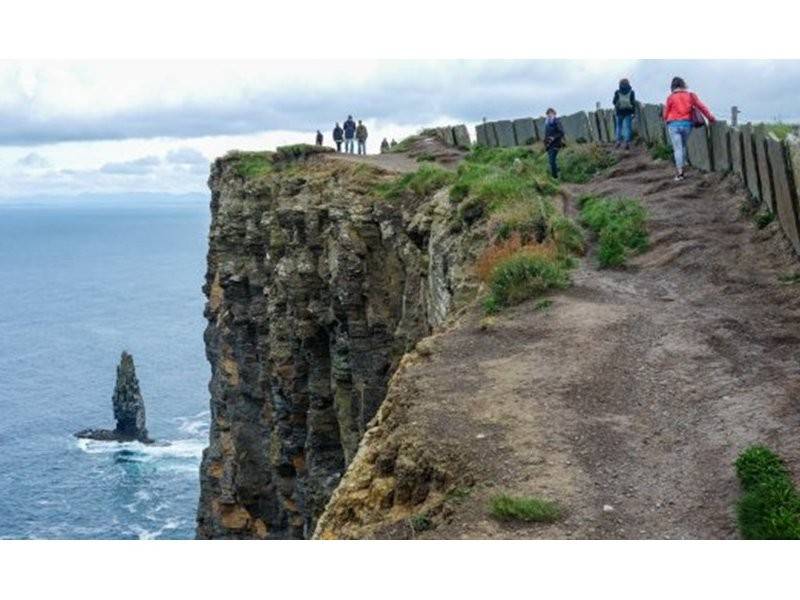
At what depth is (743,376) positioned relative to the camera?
15352 millimetres

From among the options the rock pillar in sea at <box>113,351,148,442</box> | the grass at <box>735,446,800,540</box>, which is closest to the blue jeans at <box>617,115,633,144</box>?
the grass at <box>735,446,800,540</box>

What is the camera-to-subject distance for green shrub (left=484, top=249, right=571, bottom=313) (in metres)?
20.7

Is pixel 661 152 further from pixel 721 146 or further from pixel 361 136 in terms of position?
pixel 361 136

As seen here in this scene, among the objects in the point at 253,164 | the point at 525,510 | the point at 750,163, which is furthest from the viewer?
the point at 253,164

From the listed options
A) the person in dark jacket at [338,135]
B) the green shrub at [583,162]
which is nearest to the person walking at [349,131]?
the person in dark jacket at [338,135]

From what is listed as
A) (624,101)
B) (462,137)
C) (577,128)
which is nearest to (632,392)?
(624,101)

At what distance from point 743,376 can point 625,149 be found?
26017mm

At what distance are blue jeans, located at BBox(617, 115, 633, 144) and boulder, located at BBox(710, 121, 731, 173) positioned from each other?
11.0 m

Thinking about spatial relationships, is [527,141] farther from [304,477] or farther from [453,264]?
[453,264]

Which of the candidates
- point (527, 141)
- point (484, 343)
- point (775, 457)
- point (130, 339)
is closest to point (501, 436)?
point (775, 457)

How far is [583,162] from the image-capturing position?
38.8 meters

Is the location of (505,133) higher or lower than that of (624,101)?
higher

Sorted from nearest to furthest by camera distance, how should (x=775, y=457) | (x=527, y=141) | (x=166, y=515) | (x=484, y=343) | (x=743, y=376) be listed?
(x=775, y=457), (x=743, y=376), (x=484, y=343), (x=527, y=141), (x=166, y=515)

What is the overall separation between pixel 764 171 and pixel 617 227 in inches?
156
